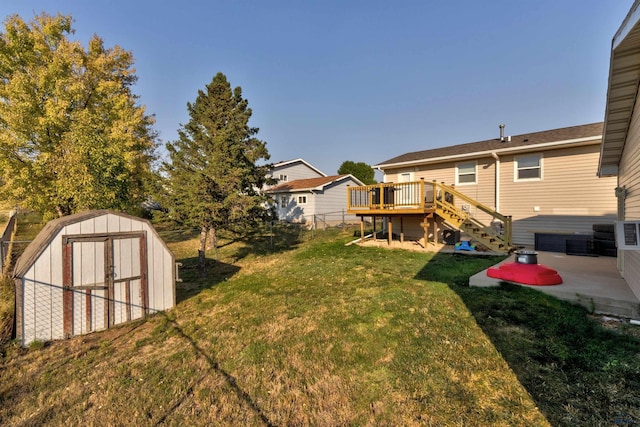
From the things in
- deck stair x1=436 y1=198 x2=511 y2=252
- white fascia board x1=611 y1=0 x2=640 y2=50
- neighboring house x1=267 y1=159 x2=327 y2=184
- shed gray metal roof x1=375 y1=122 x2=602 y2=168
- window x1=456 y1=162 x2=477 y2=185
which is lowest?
deck stair x1=436 y1=198 x2=511 y2=252

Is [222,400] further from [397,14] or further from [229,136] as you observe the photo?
[397,14]

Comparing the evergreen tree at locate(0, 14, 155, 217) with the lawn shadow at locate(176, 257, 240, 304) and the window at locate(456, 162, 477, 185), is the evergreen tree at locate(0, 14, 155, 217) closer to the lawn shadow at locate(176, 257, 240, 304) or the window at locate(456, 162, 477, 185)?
the lawn shadow at locate(176, 257, 240, 304)

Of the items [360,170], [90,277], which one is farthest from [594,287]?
[360,170]

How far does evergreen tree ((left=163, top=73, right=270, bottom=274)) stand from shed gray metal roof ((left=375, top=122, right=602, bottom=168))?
7.99m

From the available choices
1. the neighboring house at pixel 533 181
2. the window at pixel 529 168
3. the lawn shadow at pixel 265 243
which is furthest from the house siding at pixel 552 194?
the lawn shadow at pixel 265 243

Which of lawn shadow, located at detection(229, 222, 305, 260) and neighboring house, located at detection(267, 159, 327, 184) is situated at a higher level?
neighboring house, located at detection(267, 159, 327, 184)

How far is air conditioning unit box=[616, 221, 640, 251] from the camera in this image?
4250 millimetres

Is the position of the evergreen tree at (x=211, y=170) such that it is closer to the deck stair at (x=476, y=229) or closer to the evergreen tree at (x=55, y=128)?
the evergreen tree at (x=55, y=128)

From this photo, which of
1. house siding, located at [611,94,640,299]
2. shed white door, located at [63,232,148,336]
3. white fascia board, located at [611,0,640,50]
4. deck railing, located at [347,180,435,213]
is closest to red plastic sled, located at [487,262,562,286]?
house siding, located at [611,94,640,299]

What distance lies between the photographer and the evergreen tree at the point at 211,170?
8867 mm

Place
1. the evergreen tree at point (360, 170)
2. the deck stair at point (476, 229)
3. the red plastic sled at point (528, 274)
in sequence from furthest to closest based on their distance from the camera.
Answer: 1. the evergreen tree at point (360, 170)
2. the deck stair at point (476, 229)
3. the red plastic sled at point (528, 274)

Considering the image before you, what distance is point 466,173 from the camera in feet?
41.3

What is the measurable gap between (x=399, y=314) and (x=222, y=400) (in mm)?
3168

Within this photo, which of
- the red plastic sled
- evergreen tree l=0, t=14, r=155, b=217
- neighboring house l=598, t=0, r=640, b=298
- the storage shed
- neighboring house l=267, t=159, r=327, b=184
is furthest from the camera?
neighboring house l=267, t=159, r=327, b=184
